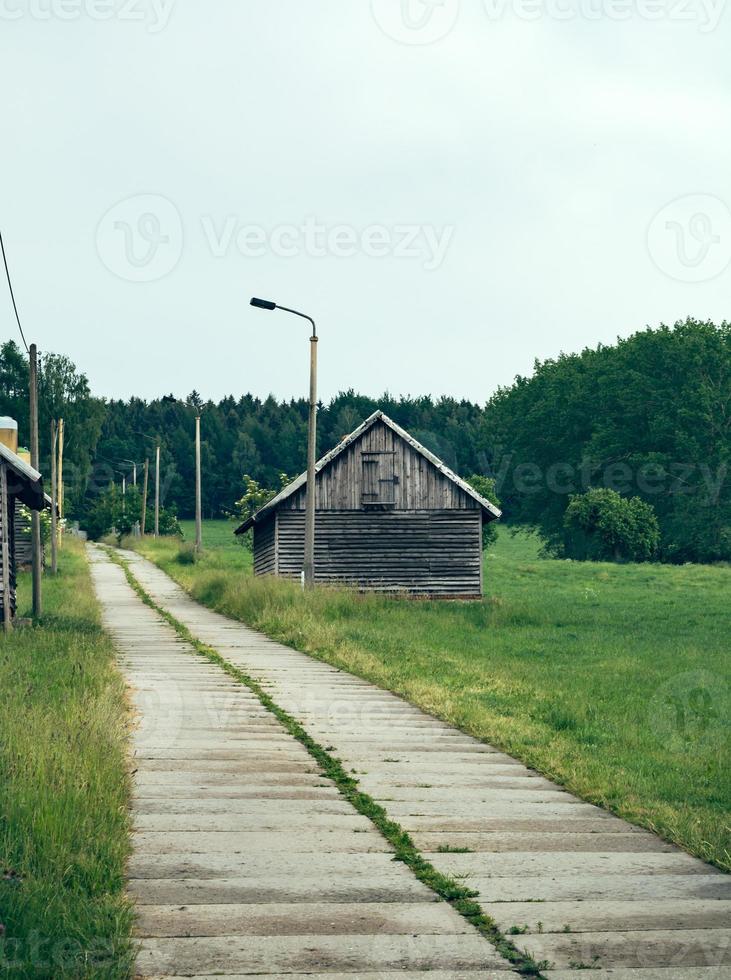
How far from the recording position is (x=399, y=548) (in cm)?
3722

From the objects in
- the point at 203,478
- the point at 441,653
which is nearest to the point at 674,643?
the point at 441,653

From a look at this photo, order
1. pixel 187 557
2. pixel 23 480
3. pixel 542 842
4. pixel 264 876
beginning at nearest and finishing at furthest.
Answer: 1. pixel 264 876
2. pixel 542 842
3. pixel 23 480
4. pixel 187 557

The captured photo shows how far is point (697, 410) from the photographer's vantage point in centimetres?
6906

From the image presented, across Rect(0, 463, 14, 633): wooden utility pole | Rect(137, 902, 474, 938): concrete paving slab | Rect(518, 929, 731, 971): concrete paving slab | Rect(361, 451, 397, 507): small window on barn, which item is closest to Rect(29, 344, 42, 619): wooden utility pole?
Rect(0, 463, 14, 633): wooden utility pole

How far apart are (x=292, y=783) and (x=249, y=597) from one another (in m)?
19.0

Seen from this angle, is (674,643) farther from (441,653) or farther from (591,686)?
(591,686)

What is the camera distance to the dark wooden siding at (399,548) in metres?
37.1

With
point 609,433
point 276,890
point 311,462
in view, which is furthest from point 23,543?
point 276,890

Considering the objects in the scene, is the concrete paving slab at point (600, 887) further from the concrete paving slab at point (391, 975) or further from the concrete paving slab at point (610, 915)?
the concrete paving slab at point (391, 975)

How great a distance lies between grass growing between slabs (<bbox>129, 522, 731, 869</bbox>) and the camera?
30.9 ft

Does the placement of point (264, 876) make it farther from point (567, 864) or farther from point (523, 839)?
point (523, 839)

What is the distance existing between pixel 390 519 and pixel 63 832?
3064cm

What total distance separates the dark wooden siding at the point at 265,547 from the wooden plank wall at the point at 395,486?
146 centimetres

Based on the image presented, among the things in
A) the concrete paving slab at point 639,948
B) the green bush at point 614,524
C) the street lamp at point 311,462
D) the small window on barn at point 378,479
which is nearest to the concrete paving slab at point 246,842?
the concrete paving slab at point 639,948
